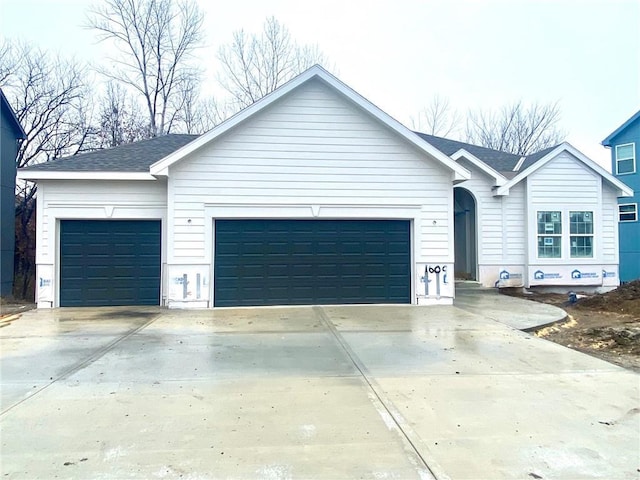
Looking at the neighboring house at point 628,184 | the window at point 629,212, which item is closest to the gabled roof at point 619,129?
the neighboring house at point 628,184

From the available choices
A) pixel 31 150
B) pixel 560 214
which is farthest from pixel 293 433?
pixel 31 150

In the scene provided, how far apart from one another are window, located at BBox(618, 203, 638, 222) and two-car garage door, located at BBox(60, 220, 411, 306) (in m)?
15.0

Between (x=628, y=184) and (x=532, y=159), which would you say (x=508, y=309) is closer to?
(x=532, y=159)

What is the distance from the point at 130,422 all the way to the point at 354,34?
15230 millimetres

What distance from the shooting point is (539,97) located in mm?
32875

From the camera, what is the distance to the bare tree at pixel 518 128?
33.2m

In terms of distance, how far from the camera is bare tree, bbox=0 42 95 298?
63.7 ft

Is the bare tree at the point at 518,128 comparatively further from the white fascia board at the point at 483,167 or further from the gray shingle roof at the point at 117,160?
the gray shingle roof at the point at 117,160

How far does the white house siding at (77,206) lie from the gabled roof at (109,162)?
1.06ft

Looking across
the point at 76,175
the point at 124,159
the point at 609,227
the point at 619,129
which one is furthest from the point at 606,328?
the point at 619,129

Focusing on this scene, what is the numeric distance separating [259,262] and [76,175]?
16.0 ft

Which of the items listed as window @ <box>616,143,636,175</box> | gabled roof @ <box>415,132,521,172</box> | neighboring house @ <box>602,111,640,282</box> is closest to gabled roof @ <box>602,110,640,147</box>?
neighboring house @ <box>602,111,640,282</box>

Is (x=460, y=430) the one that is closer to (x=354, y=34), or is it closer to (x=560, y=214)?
(x=560, y=214)

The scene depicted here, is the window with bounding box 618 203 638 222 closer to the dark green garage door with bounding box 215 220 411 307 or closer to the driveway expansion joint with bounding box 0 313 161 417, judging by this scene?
the dark green garage door with bounding box 215 220 411 307
